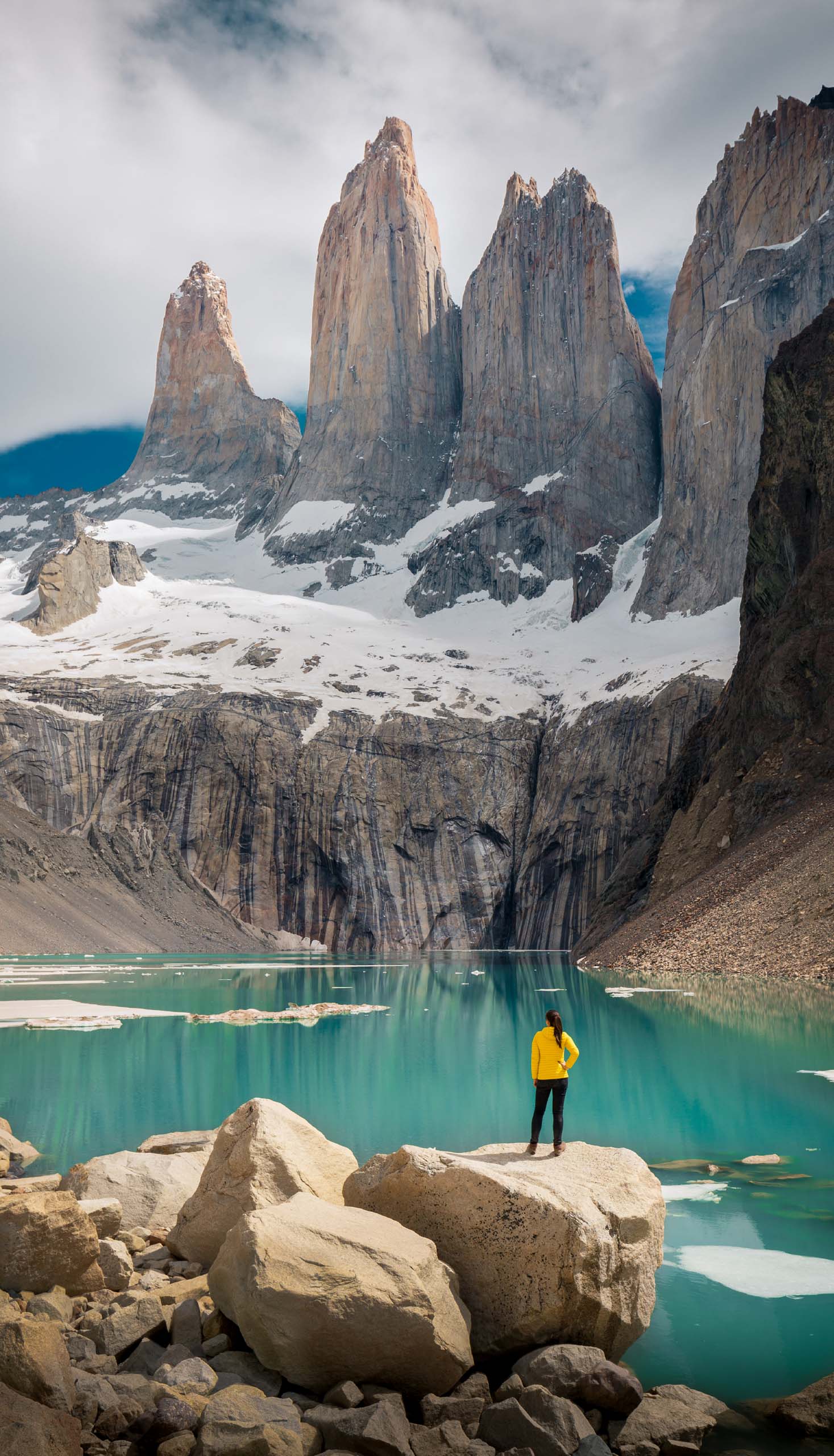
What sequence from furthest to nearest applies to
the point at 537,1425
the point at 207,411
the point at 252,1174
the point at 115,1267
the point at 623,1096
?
the point at 207,411, the point at 623,1096, the point at 252,1174, the point at 115,1267, the point at 537,1425

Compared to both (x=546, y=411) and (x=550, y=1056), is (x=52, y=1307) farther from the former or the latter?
(x=546, y=411)

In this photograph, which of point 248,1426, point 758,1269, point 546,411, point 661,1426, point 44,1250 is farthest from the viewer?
point 546,411

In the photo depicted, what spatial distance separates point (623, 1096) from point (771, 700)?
3577 cm

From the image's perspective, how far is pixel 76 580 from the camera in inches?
4860

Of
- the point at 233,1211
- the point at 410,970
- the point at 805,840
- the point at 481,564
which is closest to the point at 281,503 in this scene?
the point at 481,564

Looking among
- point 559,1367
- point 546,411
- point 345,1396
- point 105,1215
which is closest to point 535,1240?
point 559,1367

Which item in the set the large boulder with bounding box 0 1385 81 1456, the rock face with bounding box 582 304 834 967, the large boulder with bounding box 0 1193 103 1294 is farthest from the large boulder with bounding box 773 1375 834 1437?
the rock face with bounding box 582 304 834 967

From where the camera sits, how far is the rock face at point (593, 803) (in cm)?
8425

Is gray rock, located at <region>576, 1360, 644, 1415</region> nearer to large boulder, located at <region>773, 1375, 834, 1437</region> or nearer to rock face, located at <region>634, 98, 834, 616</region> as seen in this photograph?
large boulder, located at <region>773, 1375, 834, 1437</region>

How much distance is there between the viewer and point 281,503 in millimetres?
163875

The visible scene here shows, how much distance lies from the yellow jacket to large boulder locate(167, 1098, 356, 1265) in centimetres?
209

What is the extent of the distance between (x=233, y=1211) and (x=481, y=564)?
128 meters

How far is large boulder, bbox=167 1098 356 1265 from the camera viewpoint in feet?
29.2

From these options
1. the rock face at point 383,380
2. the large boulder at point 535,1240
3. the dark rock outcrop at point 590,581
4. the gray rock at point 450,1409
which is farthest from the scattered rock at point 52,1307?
the rock face at point 383,380
